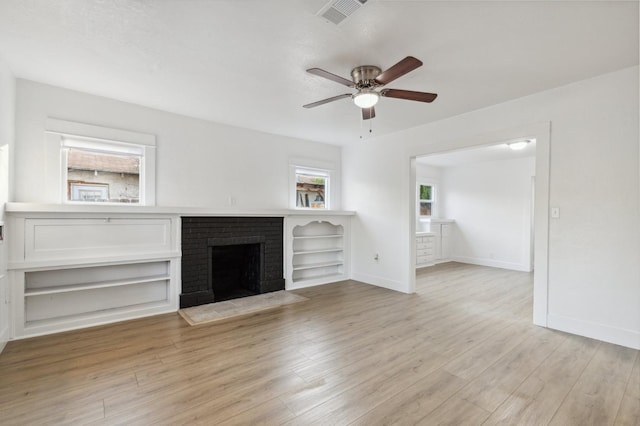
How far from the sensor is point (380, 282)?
5.08m

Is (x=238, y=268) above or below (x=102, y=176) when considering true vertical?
below

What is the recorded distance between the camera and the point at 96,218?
129 inches

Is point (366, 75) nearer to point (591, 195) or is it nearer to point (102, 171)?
point (591, 195)

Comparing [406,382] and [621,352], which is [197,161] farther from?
[621,352]

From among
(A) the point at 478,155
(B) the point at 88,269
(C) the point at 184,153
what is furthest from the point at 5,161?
(A) the point at 478,155

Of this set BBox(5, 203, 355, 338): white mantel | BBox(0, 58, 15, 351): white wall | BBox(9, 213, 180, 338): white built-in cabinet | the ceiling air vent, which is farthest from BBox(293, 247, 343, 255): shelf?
the ceiling air vent

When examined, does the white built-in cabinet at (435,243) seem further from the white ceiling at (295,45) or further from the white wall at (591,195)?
the white ceiling at (295,45)

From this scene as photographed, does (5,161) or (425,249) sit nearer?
(5,161)

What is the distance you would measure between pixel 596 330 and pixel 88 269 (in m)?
5.51

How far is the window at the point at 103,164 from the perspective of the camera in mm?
3340

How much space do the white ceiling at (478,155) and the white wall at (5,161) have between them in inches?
225

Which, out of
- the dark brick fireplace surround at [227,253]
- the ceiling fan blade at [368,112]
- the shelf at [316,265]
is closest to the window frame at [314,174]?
the dark brick fireplace surround at [227,253]

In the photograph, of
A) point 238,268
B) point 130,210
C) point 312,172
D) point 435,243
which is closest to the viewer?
point 130,210

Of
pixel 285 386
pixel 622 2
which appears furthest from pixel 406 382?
pixel 622 2
